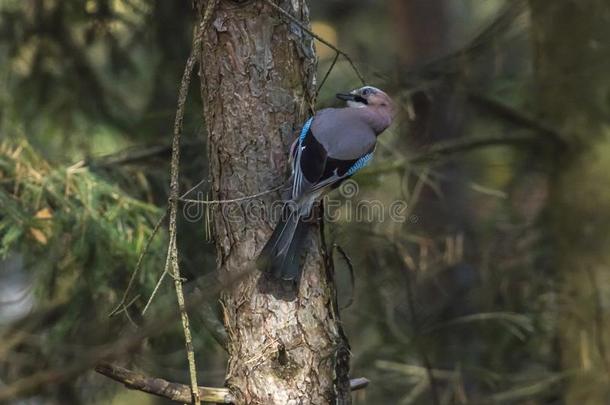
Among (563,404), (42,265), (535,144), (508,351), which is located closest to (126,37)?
(42,265)

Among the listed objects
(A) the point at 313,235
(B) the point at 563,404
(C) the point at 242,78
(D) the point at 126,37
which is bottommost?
(B) the point at 563,404

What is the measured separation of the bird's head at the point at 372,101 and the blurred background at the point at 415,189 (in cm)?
93

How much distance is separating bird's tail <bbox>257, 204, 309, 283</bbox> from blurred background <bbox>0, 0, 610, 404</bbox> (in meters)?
1.53

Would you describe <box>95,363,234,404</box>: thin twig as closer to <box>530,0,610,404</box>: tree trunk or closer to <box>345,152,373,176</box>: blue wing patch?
<box>345,152,373,176</box>: blue wing patch

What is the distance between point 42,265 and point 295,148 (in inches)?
72.7

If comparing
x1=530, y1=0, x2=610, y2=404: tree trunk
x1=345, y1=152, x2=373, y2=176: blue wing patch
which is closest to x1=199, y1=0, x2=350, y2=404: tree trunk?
x1=345, y1=152, x2=373, y2=176: blue wing patch

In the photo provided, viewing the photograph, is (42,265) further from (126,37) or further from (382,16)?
(382,16)

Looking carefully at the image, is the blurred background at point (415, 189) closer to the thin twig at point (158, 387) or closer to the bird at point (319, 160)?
the bird at point (319, 160)

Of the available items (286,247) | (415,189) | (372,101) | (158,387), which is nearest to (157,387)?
(158,387)

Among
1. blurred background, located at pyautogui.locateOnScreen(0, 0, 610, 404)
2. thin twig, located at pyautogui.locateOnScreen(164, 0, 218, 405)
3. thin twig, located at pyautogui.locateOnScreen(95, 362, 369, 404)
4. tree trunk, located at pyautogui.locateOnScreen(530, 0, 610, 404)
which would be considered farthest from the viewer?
tree trunk, located at pyautogui.locateOnScreen(530, 0, 610, 404)

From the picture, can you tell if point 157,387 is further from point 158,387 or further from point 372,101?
point 372,101

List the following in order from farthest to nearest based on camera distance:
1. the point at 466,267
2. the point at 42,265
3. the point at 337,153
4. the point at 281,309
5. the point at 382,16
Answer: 1. the point at 382,16
2. the point at 466,267
3. the point at 42,265
4. the point at 337,153
5. the point at 281,309

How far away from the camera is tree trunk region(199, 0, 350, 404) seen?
3199 millimetres

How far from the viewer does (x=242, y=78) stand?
10.9 feet
